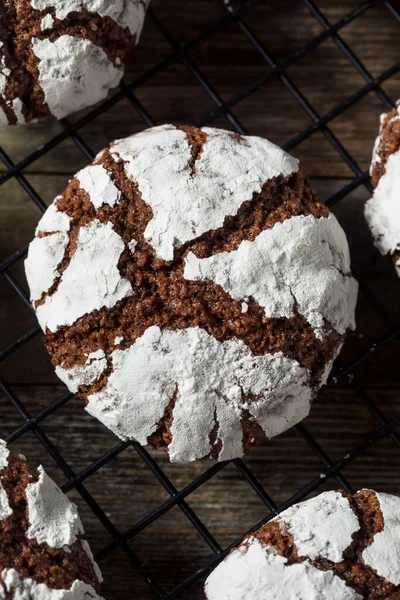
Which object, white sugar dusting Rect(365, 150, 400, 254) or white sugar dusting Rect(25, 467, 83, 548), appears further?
white sugar dusting Rect(365, 150, 400, 254)

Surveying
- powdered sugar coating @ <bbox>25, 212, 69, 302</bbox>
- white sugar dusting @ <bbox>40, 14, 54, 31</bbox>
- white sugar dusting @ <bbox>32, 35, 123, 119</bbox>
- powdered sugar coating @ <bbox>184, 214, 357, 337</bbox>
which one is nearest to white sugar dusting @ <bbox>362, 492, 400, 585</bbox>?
powdered sugar coating @ <bbox>184, 214, 357, 337</bbox>

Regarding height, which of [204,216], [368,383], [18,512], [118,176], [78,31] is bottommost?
[368,383]

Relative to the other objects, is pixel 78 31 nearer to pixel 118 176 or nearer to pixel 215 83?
pixel 118 176

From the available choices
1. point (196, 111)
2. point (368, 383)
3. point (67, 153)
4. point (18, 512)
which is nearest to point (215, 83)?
point (196, 111)

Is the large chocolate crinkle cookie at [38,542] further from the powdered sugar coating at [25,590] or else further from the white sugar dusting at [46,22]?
the white sugar dusting at [46,22]

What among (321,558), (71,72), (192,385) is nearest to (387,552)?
(321,558)

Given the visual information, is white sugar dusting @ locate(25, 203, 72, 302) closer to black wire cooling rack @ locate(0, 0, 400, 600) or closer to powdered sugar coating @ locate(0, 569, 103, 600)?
black wire cooling rack @ locate(0, 0, 400, 600)
